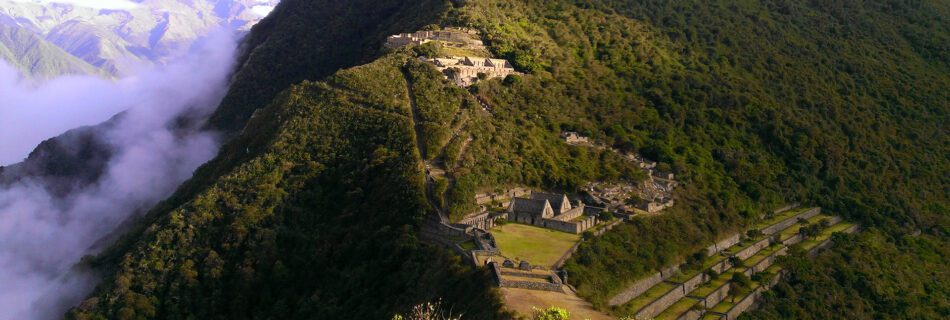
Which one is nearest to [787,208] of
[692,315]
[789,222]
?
[789,222]

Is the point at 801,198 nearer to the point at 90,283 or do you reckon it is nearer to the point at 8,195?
the point at 90,283

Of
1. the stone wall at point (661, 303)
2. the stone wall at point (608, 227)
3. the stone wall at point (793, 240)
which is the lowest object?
the stone wall at point (793, 240)

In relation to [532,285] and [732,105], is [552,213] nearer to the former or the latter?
[532,285]

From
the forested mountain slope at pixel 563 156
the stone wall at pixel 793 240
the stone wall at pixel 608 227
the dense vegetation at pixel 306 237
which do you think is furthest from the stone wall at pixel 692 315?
the stone wall at pixel 793 240

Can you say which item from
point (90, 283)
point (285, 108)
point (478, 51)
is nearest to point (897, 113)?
point (478, 51)

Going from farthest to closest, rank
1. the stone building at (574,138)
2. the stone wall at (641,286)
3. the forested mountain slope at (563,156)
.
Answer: the stone building at (574,138) < the forested mountain slope at (563,156) < the stone wall at (641,286)

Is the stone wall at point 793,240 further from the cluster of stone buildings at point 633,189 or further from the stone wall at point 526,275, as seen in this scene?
the stone wall at point 526,275
